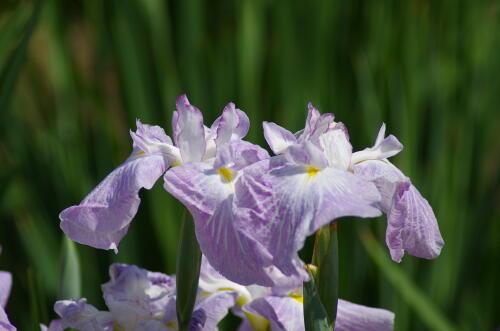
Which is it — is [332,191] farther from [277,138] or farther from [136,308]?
[136,308]

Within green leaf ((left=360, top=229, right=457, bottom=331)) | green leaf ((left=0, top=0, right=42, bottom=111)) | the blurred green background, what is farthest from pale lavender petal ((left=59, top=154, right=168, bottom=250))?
the blurred green background

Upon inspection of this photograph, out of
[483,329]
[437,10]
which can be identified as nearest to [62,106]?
[437,10]

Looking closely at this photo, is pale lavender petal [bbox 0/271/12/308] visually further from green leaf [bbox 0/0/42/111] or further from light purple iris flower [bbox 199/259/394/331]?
green leaf [bbox 0/0/42/111]

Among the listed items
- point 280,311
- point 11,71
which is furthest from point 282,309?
point 11,71

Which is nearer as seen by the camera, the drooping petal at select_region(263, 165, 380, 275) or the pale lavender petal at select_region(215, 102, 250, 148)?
the drooping petal at select_region(263, 165, 380, 275)

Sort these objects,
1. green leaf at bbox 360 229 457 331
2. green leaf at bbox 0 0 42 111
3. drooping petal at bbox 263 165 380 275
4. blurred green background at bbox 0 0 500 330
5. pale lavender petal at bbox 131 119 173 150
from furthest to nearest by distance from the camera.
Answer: blurred green background at bbox 0 0 500 330
green leaf at bbox 360 229 457 331
green leaf at bbox 0 0 42 111
pale lavender petal at bbox 131 119 173 150
drooping petal at bbox 263 165 380 275

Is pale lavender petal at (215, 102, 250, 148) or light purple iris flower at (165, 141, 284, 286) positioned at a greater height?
pale lavender petal at (215, 102, 250, 148)

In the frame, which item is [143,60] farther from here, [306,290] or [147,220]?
[306,290]
